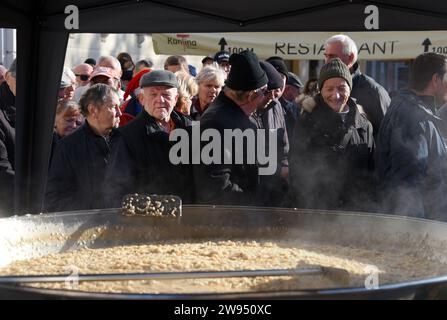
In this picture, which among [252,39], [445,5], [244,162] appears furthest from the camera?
[252,39]

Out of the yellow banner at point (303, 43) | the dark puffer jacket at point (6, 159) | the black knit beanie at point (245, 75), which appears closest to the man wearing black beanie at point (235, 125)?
the black knit beanie at point (245, 75)

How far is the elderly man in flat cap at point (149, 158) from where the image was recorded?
13.5ft

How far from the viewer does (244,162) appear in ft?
13.3

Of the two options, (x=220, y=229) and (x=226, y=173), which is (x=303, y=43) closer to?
(x=226, y=173)

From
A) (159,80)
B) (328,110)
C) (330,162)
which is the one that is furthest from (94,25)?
(330,162)

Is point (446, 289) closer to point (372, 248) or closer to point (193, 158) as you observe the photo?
point (372, 248)

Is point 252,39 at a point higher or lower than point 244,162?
higher

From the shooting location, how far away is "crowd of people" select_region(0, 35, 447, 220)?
13.5 feet

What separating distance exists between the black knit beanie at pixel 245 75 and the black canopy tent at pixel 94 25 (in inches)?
10.8

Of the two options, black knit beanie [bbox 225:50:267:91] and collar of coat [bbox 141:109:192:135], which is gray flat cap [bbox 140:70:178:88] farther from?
black knit beanie [bbox 225:50:267:91]

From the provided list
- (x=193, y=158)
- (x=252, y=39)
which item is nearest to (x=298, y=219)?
(x=193, y=158)

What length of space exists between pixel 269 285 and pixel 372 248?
899mm

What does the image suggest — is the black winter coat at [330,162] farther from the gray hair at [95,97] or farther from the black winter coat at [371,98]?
the gray hair at [95,97]

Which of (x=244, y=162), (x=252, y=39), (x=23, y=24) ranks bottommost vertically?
(x=244, y=162)
